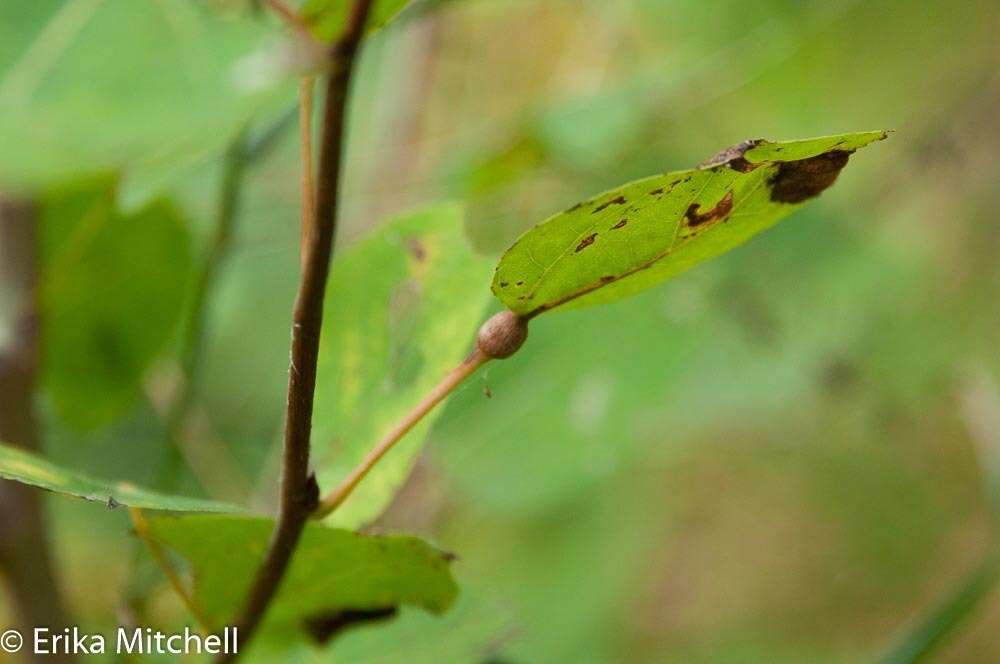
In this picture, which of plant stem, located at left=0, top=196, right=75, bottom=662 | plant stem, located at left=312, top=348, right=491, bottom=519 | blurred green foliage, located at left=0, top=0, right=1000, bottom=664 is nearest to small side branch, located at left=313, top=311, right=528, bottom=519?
plant stem, located at left=312, top=348, right=491, bottom=519

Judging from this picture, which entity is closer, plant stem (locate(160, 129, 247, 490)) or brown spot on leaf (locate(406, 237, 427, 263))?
brown spot on leaf (locate(406, 237, 427, 263))

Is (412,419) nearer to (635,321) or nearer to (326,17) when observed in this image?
(326,17)

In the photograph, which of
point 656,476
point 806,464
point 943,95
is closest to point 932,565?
point 806,464

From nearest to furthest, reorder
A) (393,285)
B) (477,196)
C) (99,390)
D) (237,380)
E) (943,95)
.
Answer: (393,285), (99,390), (477,196), (237,380), (943,95)

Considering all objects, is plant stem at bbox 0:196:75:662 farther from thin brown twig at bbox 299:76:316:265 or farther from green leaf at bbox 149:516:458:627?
thin brown twig at bbox 299:76:316:265

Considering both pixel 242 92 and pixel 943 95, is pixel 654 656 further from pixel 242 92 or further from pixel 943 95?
pixel 242 92

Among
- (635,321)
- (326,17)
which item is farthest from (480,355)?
(635,321)
